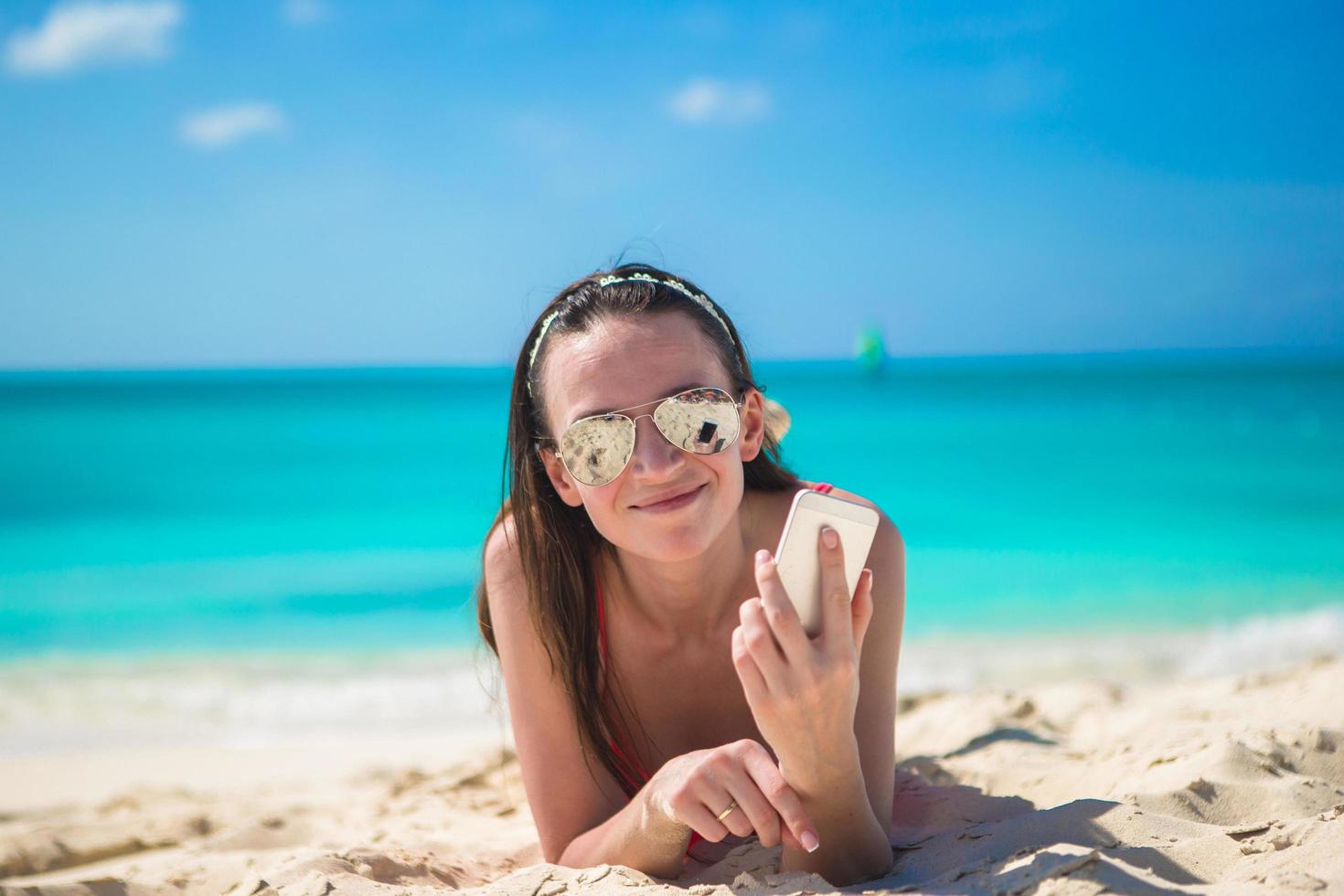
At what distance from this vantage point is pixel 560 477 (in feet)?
8.39

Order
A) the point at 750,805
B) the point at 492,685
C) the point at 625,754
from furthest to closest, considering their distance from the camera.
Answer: the point at 492,685
the point at 625,754
the point at 750,805

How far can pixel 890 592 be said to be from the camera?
2.61m

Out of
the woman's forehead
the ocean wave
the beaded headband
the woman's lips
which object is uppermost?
the beaded headband

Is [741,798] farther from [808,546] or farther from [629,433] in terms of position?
[629,433]

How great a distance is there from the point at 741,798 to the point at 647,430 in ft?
2.62

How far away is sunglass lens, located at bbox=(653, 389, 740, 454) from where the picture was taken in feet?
7.43

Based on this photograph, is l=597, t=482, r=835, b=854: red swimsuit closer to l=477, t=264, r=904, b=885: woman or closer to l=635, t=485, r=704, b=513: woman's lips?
l=477, t=264, r=904, b=885: woman

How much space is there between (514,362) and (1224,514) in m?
13.8

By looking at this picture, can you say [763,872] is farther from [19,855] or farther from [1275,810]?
[19,855]

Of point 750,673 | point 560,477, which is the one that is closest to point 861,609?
point 750,673

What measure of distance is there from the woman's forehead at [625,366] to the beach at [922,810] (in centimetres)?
102

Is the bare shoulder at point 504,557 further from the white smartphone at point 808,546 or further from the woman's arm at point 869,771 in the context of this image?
the white smartphone at point 808,546

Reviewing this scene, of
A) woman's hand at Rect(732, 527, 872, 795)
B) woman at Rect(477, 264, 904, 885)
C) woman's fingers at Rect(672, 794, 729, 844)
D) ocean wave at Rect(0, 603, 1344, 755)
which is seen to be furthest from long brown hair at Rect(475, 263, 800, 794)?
ocean wave at Rect(0, 603, 1344, 755)

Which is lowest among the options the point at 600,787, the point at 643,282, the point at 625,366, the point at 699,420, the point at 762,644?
the point at 600,787
